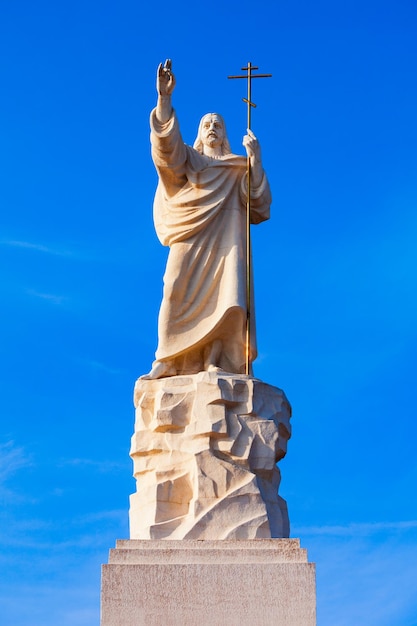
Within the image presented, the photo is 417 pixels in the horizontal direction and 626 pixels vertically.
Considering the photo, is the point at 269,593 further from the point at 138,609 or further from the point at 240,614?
the point at 138,609

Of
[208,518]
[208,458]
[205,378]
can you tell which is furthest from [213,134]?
[208,518]

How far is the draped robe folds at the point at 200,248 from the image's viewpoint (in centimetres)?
1991

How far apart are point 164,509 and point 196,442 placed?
91cm

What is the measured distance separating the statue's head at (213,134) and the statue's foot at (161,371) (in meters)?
3.08

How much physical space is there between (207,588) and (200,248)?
4703mm

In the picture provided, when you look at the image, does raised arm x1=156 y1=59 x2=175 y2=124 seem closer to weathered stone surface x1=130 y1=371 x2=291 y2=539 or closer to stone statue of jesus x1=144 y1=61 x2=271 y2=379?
stone statue of jesus x1=144 y1=61 x2=271 y2=379

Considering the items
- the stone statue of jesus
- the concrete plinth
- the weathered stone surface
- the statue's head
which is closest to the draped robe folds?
the stone statue of jesus

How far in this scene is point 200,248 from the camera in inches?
795

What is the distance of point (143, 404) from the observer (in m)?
19.5

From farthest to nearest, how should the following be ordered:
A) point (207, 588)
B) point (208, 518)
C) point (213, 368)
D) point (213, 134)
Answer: point (213, 134)
point (213, 368)
point (208, 518)
point (207, 588)

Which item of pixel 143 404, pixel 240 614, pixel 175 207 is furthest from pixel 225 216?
pixel 240 614

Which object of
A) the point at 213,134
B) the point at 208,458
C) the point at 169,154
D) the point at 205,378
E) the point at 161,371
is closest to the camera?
the point at 208,458

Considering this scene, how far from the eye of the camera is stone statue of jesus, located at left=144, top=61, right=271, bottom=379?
65.2 ft

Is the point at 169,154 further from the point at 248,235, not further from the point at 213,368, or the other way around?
the point at 213,368
